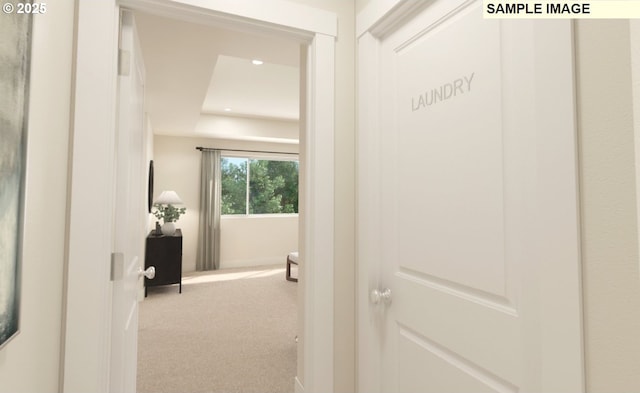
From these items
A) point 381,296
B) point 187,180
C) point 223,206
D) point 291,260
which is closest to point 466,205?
point 381,296

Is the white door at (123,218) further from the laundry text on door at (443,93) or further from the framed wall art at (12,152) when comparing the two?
the laundry text on door at (443,93)

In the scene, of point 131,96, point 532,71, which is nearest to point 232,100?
point 131,96

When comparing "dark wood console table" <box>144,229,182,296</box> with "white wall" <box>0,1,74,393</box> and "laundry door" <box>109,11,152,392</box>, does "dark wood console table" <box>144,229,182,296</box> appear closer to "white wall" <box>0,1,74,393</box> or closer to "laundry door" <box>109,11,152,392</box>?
"laundry door" <box>109,11,152,392</box>

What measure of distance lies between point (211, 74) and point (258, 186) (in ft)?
12.0

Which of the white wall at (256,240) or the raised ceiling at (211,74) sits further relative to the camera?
the white wall at (256,240)

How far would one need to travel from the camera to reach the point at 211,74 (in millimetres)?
3068

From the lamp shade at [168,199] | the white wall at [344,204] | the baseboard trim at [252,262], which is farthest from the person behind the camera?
the baseboard trim at [252,262]

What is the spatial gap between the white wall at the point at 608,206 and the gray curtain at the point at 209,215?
576 cm

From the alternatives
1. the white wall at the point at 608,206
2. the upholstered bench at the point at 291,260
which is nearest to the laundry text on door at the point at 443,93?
the white wall at the point at 608,206

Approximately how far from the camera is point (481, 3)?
1.03m

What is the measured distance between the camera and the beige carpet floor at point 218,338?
235cm

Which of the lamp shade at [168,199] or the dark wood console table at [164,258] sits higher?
the lamp shade at [168,199]

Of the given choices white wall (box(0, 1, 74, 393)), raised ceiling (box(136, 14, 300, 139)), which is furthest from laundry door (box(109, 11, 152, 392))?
raised ceiling (box(136, 14, 300, 139))

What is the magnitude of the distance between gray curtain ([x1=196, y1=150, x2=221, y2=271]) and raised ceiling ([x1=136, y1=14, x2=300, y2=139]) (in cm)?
59
